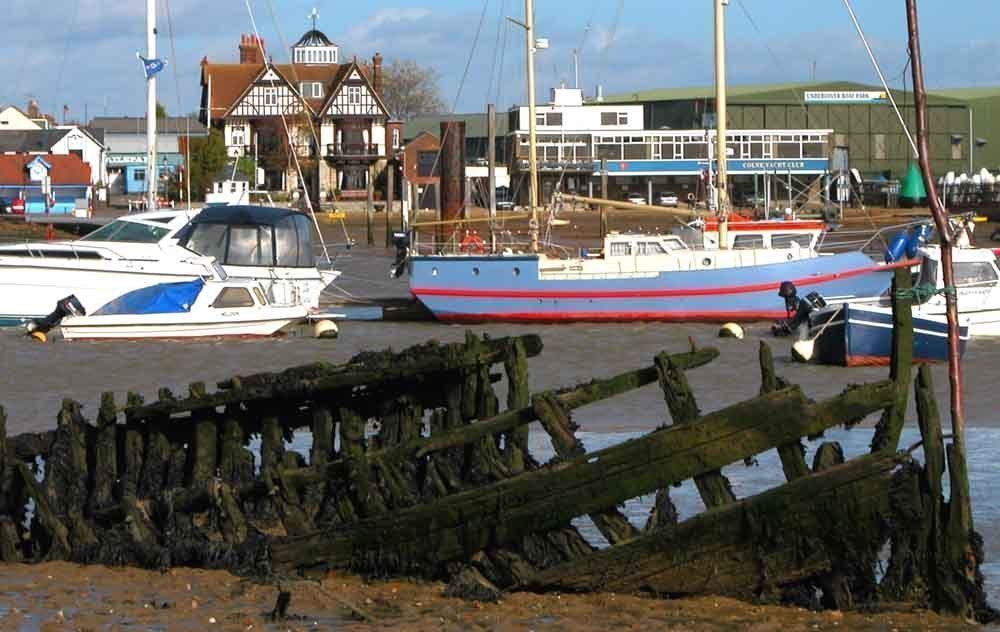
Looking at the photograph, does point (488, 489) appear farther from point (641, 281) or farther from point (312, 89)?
point (312, 89)

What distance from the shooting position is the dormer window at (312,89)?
385 ft

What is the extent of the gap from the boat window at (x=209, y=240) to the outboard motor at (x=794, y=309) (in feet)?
35.4

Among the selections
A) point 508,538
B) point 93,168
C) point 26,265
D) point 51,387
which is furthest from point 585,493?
point 93,168

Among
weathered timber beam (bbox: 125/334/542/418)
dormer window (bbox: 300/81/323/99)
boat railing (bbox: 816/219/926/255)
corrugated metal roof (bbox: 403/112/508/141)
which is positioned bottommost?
weathered timber beam (bbox: 125/334/542/418)

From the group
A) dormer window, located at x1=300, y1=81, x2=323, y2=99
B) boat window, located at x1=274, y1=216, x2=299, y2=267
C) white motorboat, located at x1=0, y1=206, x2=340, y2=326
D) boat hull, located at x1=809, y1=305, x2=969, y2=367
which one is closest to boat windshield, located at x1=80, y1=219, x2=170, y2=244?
white motorboat, located at x1=0, y1=206, x2=340, y2=326

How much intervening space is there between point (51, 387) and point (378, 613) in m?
13.9

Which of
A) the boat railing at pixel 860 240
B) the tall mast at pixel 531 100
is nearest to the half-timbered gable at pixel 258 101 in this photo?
the boat railing at pixel 860 240

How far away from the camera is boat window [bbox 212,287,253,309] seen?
95.7 ft

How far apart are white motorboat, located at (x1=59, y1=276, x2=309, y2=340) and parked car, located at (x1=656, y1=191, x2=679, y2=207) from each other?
2504 inches

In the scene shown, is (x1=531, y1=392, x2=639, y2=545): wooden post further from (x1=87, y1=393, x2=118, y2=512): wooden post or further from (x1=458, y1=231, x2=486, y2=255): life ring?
(x1=458, y1=231, x2=486, y2=255): life ring

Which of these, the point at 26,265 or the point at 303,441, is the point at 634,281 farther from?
the point at 303,441

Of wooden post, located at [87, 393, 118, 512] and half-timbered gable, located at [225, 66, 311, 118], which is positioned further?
half-timbered gable, located at [225, 66, 311, 118]

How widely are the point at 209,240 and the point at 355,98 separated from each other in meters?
83.4

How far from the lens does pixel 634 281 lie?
33.7 meters
